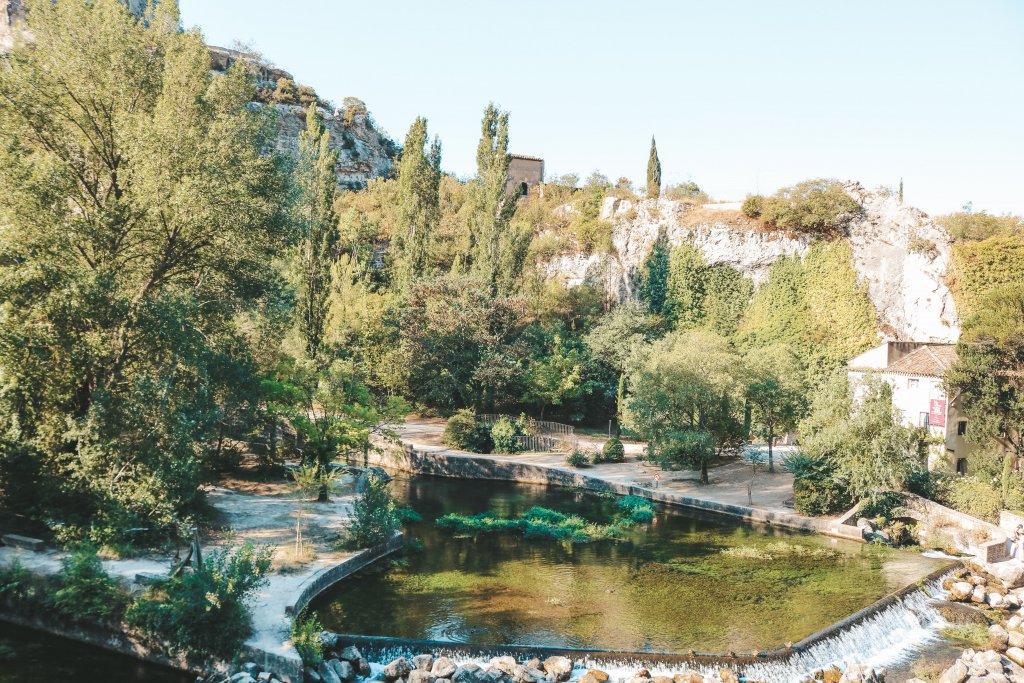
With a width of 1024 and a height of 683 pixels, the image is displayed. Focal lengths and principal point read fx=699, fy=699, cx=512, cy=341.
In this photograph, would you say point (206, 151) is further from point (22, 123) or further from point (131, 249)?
point (22, 123)

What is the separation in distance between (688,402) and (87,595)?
70.6 feet

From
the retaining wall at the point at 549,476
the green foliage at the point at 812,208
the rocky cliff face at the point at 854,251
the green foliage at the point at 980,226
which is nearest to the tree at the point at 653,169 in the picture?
the rocky cliff face at the point at 854,251

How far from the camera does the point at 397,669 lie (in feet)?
41.4

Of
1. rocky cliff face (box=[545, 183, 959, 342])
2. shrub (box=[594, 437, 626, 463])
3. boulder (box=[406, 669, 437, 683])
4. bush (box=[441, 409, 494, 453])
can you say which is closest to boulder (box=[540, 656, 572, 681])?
boulder (box=[406, 669, 437, 683])

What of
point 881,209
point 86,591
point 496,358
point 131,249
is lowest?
point 86,591

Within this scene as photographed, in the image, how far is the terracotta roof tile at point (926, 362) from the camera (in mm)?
27672

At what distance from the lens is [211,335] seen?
22.3 meters

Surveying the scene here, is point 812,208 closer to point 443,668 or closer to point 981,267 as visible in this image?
point 981,267

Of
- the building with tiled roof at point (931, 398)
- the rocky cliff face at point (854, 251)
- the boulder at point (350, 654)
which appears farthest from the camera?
the rocky cliff face at point (854, 251)

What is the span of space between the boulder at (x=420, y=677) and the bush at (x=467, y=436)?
20.5m

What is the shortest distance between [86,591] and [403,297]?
27.3m

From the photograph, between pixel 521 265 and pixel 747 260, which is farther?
pixel 747 260

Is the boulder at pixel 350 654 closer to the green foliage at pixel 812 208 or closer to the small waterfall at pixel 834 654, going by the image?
the small waterfall at pixel 834 654

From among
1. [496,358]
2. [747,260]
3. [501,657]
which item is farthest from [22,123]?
[747,260]
